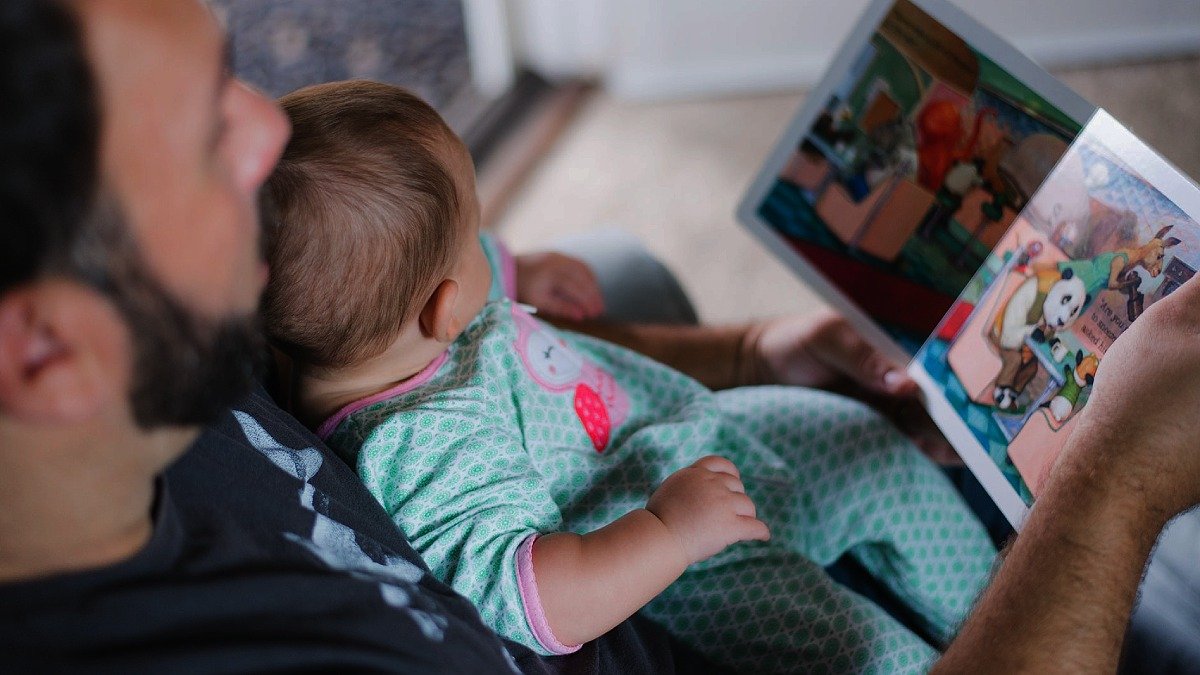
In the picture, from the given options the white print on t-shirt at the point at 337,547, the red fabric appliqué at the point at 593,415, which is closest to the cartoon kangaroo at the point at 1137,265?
the red fabric appliqué at the point at 593,415

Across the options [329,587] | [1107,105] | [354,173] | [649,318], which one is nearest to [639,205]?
[649,318]

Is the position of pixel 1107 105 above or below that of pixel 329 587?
above

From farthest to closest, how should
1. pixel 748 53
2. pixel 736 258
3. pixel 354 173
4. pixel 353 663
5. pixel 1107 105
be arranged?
pixel 748 53 < pixel 1107 105 < pixel 736 258 < pixel 354 173 < pixel 353 663

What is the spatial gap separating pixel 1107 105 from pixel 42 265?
7.87ft

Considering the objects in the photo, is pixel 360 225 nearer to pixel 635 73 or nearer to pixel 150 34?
pixel 150 34

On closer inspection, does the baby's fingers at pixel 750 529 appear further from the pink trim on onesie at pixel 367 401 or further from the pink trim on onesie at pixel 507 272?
the pink trim on onesie at pixel 507 272

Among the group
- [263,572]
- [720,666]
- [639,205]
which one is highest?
[263,572]

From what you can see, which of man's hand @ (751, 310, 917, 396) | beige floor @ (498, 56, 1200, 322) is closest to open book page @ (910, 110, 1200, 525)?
man's hand @ (751, 310, 917, 396)

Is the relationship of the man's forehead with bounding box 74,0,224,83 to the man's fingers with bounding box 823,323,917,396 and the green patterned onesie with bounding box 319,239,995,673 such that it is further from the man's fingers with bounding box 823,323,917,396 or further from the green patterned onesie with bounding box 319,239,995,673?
the man's fingers with bounding box 823,323,917,396

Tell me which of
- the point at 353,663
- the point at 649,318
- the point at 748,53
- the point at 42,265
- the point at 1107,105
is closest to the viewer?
the point at 42,265

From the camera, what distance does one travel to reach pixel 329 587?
2.11 feet

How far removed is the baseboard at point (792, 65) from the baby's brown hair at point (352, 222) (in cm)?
169

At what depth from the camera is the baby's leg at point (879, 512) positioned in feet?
3.53

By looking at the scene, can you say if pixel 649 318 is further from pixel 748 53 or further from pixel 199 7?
pixel 748 53
